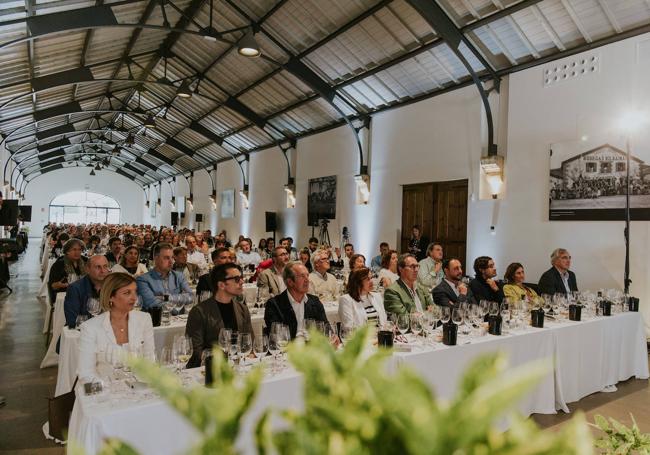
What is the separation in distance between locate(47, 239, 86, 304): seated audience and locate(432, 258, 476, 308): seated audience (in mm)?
4342

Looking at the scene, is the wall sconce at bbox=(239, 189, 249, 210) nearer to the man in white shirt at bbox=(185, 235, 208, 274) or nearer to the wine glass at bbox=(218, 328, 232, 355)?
the man in white shirt at bbox=(185, 235, 208, 274)

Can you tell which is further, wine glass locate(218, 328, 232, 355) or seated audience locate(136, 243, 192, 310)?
seated audience locate(136, 243, 192, 310)

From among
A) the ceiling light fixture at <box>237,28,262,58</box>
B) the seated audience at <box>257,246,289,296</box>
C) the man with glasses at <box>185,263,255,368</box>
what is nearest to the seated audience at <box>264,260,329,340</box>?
the man with glasses at <box>185,263,255,368</box>

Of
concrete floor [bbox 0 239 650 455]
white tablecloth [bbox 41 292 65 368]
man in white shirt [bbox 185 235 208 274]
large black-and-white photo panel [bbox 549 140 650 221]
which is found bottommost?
concrete floor [bbox 0 239 650 455]

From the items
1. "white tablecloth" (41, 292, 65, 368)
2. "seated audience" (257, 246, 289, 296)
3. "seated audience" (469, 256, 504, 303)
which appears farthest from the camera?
"seated audience" (257, 246, 289, 296)

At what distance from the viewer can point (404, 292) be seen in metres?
4.79

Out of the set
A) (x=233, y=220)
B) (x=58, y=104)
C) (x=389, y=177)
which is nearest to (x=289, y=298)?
(x=389, y=177)

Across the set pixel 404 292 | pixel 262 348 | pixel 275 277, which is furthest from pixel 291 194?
pixel 262 348

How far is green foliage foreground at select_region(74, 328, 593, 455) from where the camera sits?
1.35 ft

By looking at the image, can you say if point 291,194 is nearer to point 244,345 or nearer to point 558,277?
point 558,277

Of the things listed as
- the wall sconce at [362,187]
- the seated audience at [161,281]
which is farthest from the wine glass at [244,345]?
the wall sconce at [362,187]

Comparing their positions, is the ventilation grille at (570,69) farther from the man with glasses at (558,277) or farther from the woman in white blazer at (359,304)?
the woman in white blazer at (359,304)

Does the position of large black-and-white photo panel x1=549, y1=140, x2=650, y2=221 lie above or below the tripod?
above

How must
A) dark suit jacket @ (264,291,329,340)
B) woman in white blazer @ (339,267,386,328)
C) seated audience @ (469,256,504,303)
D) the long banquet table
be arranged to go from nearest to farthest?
the long banquet table → dark suit jacket @ (264,291,329,340) → woman in white blazer @ (339,267,386,328) → seated audience @ (469,256,504,303)
